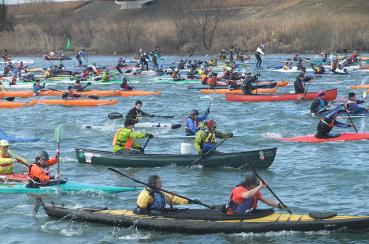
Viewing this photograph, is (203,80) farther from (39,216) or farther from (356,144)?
(39,216)

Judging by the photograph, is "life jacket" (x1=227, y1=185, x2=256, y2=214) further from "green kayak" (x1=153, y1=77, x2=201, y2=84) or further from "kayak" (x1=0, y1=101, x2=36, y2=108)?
"green kayak" (x1=153, y1=77, x2=201, y2=84)

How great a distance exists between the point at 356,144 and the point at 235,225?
12.0 metres

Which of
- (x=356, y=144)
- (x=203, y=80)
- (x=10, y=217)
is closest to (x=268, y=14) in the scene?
(x=203, y=80)

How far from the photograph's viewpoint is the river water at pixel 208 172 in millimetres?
16203

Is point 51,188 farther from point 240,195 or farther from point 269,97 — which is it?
point 269,97

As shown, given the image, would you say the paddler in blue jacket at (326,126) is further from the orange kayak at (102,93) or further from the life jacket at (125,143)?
the orange kayak at (102,93)

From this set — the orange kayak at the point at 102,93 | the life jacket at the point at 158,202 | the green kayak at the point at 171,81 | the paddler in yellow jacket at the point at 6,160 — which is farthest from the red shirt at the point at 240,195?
the green kayak at the point at 171,81

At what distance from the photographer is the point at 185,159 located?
22.0 meters

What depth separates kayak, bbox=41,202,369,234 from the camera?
49.3 feet

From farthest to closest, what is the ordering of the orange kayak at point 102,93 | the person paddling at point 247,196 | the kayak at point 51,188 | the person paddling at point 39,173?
the orange kayak at point 102,93 < the kayak at point 51,188 < the person paddling at point 39,173 < the person paddling at point 247,196

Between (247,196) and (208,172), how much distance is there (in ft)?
22.8

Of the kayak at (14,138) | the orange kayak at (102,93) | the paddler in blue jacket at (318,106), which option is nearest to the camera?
the kayak at (14,138)

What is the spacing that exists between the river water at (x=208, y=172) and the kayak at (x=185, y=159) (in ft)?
0.71

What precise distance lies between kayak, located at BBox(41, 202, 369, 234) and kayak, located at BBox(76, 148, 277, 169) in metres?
5.85
